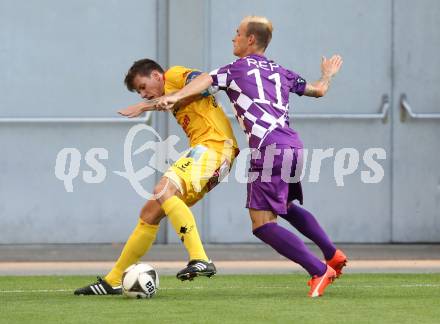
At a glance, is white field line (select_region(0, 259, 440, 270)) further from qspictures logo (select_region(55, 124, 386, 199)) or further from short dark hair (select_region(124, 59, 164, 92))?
short dark hair (select_region(124, 59, 164, 92))

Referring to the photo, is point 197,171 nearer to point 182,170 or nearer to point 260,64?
point 182,170

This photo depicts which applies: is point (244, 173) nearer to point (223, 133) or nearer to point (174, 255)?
point (174, 255)

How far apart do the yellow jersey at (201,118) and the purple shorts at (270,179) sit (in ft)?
1.40

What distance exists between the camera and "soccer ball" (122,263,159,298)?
27.0ft

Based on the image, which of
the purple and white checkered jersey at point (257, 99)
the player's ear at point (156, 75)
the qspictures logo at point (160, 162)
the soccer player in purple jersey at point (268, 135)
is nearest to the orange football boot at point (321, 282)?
the soccer player in purple jersey at point (268, 135)

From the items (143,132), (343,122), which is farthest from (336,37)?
(143,132)

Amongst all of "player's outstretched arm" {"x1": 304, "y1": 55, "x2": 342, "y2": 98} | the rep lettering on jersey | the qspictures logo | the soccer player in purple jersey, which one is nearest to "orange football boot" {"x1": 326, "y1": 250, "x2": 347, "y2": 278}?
the soccer player in purple jersey

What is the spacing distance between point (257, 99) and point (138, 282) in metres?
1.32

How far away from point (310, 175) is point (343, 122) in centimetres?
61

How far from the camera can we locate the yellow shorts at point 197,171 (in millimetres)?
8398

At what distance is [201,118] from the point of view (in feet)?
28.5

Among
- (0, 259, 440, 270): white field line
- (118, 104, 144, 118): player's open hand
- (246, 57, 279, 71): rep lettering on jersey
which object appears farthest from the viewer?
(0, 259, 440, 270): white field line

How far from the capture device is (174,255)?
12102 millimetres

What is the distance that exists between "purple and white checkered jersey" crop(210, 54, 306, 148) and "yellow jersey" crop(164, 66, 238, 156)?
0.98ft
